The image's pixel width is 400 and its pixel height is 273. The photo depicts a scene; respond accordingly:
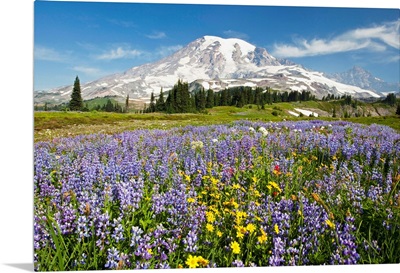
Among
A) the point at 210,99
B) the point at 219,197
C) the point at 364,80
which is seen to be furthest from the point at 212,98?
the point at 364,80

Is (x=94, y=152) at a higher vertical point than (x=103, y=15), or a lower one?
lower

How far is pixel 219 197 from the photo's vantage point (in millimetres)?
4391

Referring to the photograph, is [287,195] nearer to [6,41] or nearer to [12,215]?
[12,215]

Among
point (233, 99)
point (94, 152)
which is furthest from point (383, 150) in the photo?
point (94, 152)

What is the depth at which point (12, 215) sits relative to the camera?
14.0 feet

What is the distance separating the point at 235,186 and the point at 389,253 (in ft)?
6.16

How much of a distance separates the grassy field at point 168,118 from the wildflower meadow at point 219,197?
0.34 ft

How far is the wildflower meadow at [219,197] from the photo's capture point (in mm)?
3680

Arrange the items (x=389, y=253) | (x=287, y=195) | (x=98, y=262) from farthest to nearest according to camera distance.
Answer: (x=287, y=195)
(x=389, y=253)
(x=98, y=262)

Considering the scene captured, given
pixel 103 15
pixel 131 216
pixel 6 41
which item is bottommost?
pixel 131 216

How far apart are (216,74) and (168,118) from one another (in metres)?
0.99

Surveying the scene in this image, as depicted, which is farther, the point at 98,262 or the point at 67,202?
the point at 67,202

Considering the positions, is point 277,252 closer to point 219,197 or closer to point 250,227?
point 250,227

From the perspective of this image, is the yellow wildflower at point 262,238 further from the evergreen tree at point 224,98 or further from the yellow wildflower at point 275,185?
the evergreen tree at point 224,98
